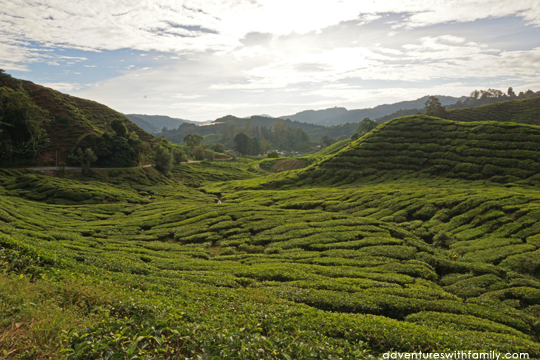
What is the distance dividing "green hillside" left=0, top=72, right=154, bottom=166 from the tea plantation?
1500cm

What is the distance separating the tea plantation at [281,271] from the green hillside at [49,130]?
49.2 feet

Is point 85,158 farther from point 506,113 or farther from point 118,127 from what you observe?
point 506,113

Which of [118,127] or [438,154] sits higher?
[118,127]

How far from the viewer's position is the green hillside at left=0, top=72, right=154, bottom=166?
64500mm

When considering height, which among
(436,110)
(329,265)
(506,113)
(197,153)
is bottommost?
(329,265)

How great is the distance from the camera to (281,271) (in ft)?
64.1

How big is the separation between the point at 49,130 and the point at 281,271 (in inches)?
3850

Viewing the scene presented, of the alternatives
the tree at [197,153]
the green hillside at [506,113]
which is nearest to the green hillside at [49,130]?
the tree at [197,153]

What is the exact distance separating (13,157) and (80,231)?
2123 inches

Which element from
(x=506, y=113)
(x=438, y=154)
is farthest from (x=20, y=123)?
(x=506, y=113)

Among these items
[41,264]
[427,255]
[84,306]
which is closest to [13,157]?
[41,264]

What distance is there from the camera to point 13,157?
62.9 meters

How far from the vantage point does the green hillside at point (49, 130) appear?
212ft

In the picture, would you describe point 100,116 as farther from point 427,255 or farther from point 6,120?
point 427,255
